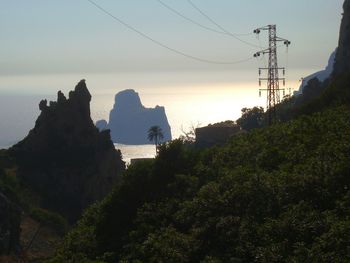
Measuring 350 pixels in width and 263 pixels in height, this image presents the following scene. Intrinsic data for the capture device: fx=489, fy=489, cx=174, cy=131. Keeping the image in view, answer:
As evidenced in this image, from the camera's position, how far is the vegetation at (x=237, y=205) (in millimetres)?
19656

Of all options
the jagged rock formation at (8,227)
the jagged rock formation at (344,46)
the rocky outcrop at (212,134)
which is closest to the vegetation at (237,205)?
the jagged rock formation at (8,227)

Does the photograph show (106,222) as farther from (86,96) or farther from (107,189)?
(86,96)

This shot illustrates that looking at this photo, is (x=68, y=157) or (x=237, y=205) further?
(x=68, y=157)

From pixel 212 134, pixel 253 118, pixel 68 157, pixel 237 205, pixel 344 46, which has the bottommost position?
pixel 237 205

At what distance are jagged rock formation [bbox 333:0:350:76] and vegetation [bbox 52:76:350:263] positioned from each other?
54.0 metres

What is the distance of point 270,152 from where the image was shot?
30047mm

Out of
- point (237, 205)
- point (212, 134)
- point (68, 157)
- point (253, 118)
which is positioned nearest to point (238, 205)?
point (237, 205)

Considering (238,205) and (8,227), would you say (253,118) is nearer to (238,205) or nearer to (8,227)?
(8,227)

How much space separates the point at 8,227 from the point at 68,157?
127 ft

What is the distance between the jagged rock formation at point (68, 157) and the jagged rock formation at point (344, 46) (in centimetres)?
4450

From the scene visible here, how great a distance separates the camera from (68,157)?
90.6 m

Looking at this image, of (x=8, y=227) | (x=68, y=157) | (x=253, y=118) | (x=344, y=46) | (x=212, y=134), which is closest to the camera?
(x=8, y=227)

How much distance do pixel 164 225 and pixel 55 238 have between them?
4131 centimetres

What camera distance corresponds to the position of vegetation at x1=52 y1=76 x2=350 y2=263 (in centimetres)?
1966
